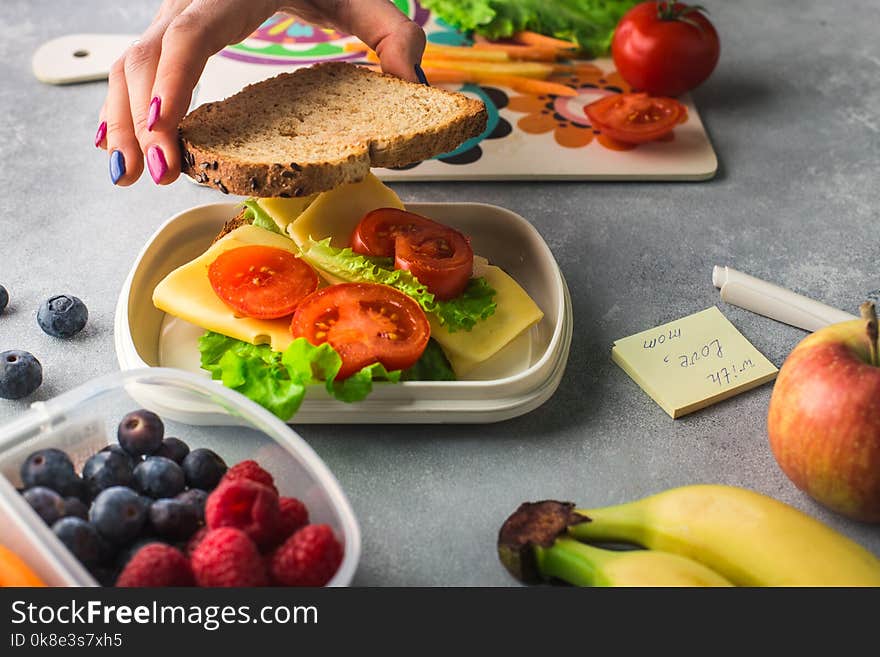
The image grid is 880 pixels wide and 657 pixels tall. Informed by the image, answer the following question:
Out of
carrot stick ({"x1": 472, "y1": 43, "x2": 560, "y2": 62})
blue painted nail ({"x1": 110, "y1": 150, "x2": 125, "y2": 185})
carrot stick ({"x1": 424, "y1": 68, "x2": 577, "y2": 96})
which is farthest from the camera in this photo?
carrot stick ({"x1": 472, "y1": 43, "x2": 560, "y2": 62})

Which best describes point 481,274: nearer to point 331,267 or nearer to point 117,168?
point 331,267

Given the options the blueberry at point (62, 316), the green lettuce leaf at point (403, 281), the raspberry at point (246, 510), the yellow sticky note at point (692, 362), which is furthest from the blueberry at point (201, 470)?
the yellow sticky note at point (692, 362)

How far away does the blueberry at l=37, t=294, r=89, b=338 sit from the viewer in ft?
5.69

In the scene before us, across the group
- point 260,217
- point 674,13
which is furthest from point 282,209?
point 674,13

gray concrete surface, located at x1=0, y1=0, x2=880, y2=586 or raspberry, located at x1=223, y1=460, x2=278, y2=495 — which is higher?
raspberry, located at x1=223, y1=460, x2=278, y2=495

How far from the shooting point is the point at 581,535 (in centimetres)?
132

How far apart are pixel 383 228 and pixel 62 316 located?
1.95ft

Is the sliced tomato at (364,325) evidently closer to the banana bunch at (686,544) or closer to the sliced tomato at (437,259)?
the sliced tomato at (437,259)

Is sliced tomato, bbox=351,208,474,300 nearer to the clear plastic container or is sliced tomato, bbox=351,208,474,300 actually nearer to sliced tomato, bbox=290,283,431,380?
sliced tomato, bbox=290,283,431,380

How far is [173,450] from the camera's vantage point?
1300mm

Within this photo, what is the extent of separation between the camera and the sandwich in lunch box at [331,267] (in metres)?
1.50

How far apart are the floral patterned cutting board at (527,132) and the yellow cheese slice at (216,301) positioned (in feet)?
1.81

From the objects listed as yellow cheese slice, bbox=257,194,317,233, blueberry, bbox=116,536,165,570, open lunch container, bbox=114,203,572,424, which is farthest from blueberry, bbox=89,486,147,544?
yellow cheese slice, bbox=257,194,317,233

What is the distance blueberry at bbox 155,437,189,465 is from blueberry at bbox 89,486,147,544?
0.40ft
